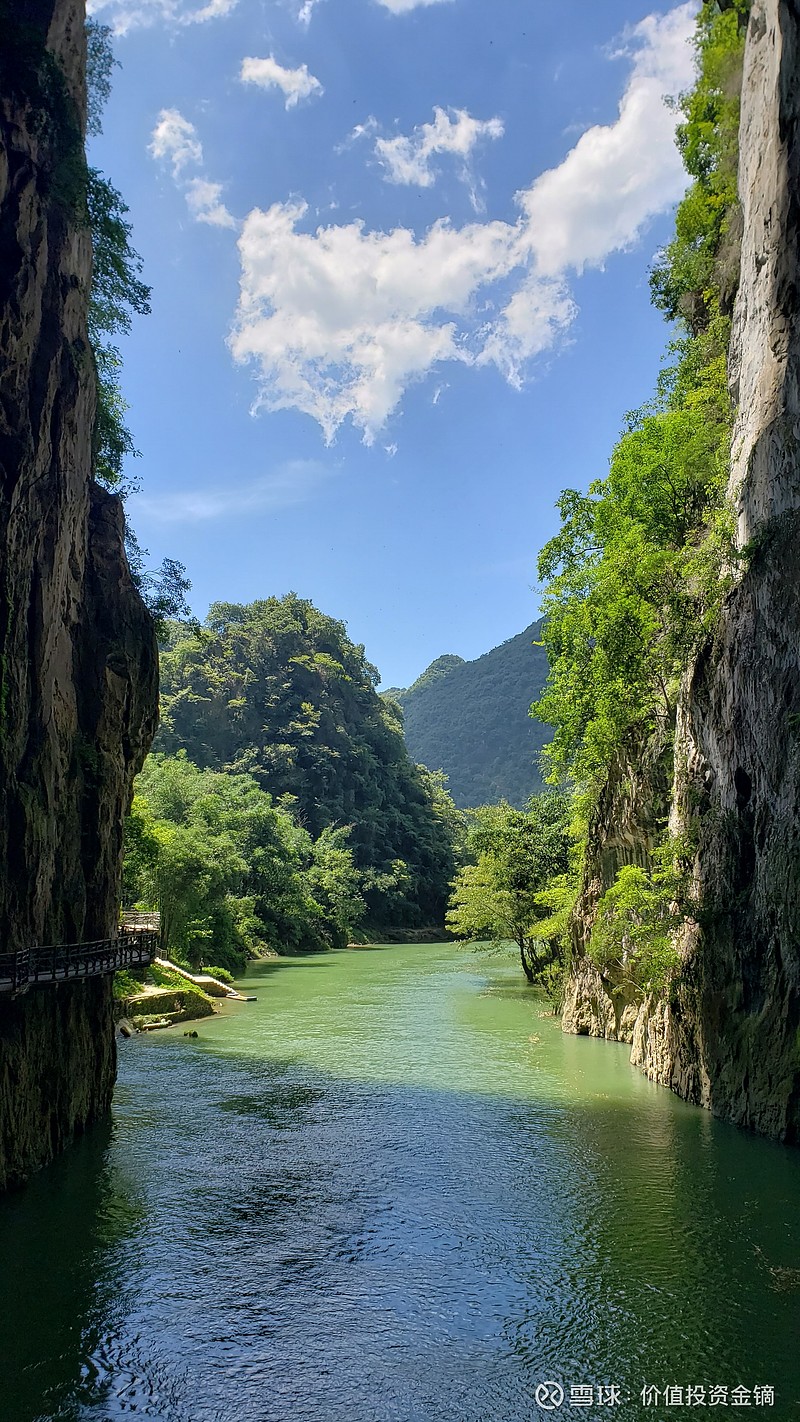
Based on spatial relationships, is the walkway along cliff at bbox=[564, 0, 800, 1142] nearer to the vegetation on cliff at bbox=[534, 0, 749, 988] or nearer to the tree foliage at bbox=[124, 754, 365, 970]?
the vegetation on cliff at bbox=[534, 0, 749, 988]

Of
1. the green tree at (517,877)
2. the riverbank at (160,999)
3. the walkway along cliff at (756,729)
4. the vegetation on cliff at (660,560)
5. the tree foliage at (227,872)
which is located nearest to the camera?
the walkway along cliff at (756,729)

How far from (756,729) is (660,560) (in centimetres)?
755

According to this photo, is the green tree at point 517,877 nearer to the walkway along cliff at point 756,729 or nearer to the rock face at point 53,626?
the walkway along cliff at point 756,729

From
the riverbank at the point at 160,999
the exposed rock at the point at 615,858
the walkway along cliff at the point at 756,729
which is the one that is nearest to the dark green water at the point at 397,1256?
the walkway along cliff at the point at 756,729

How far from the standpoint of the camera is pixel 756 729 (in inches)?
651

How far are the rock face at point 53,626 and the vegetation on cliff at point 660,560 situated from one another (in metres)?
12.3

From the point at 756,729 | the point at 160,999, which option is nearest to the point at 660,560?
the point at 756,729

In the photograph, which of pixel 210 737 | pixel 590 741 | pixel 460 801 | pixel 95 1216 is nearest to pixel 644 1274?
pixel 95 1216

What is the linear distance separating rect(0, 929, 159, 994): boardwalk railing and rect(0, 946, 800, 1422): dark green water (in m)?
3.33

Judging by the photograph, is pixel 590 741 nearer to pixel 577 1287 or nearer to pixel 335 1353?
pixel 577 1287

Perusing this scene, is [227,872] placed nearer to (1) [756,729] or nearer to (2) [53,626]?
(2) [53,626]

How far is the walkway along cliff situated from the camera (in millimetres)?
15422

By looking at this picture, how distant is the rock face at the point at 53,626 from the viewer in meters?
14.6

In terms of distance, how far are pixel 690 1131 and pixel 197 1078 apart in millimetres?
12115
